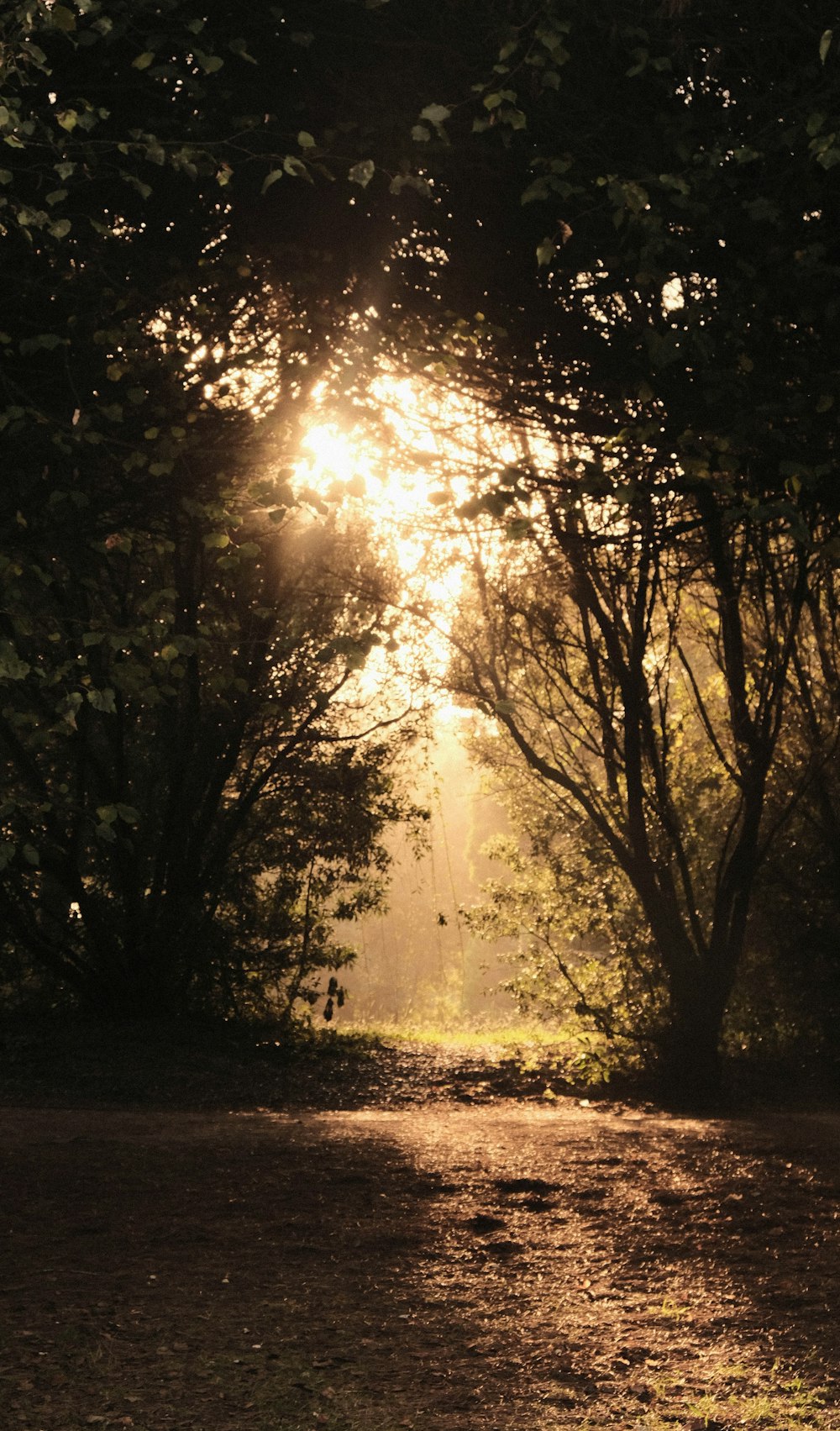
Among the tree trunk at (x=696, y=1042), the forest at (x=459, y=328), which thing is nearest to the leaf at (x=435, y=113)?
the forest at (x=459, y=328)

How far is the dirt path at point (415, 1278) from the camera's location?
14.1ft

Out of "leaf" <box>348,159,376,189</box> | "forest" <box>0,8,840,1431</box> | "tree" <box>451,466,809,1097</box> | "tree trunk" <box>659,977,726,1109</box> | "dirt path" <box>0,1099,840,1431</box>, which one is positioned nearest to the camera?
"dirt path" <box>0,1099,840,1431</box>

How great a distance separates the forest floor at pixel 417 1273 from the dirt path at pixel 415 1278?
15 mm

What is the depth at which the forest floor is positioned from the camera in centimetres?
430

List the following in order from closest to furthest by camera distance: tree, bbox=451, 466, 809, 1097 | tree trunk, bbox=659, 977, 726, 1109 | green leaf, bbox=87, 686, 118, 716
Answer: green leaf, bbox=87, 686, 118, 716 < tree, bbox=451, 466, 809, 1097 < tree trunk, bbox=659, 977, 726, 1109

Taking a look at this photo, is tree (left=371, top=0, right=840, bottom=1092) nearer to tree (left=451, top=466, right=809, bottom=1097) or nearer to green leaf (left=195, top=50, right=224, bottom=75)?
green leaf (left=195, top=50, right=224, bottom=75)

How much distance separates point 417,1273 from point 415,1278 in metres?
0.06

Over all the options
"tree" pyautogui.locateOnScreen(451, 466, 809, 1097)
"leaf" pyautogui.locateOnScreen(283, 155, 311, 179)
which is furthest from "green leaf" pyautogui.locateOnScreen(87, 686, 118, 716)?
"tree" pyautogui.locateOnScreen(451, 466, 809, 1097)

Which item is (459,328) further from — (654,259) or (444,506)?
(654,259)

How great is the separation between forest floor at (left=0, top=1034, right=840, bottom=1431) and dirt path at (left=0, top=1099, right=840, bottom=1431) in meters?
0.02

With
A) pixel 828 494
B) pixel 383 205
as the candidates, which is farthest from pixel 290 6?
pixel 828 494

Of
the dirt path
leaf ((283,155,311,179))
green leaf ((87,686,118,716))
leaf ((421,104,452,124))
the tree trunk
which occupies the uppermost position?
leaf ((421,104,452,124))

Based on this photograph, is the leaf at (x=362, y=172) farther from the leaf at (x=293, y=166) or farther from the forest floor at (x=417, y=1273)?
the forest floor at (x=417, y=1273)

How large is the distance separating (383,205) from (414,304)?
680 millimetres
